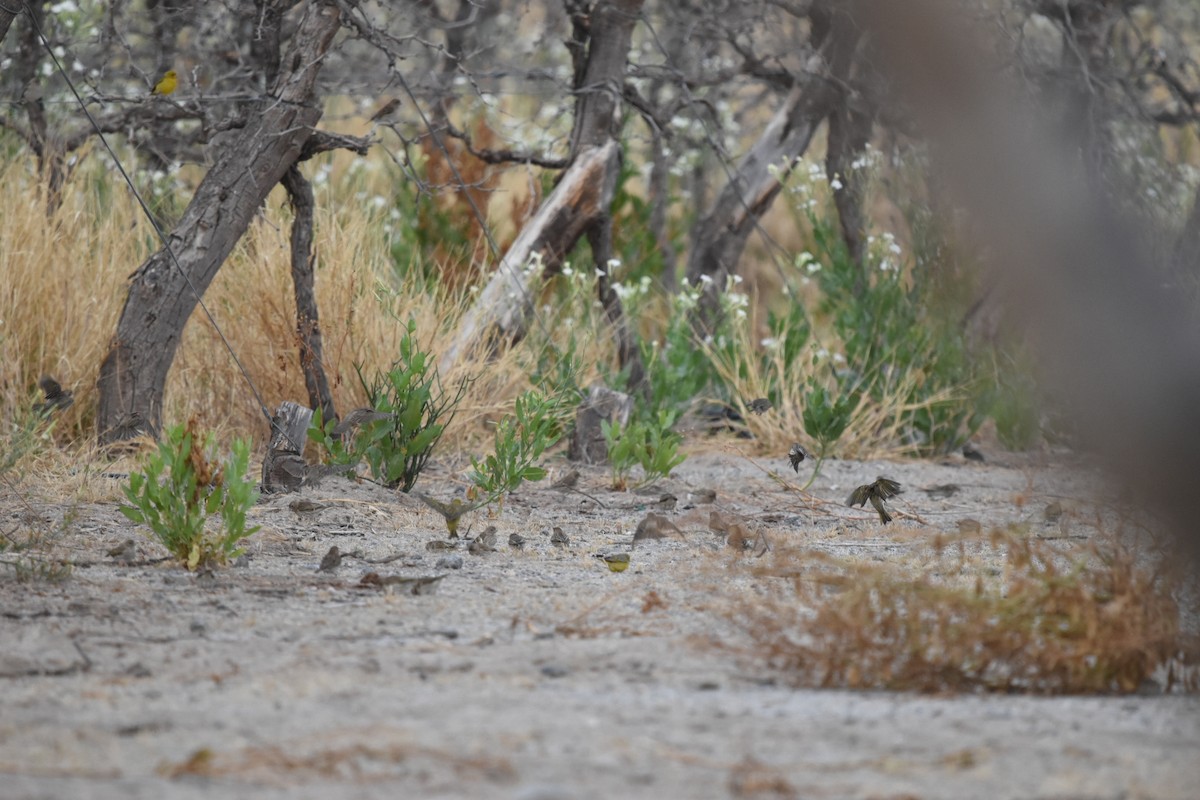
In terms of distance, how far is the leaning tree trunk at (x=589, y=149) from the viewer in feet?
19.3

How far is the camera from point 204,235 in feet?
14.4

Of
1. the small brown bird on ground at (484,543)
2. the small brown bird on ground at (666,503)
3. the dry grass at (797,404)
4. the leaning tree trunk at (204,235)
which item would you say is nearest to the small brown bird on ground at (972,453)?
the dry grass at (797,404)

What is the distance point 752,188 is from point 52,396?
3984mm

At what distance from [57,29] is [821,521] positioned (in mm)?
4552

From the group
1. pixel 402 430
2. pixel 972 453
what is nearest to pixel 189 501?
pixel 402 430

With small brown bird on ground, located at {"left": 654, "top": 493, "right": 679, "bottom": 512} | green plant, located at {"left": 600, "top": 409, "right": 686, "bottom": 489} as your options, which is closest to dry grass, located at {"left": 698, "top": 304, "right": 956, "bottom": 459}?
green plant, located at {"left": 600, "top": 409, "right": 686, "bottom": 489}

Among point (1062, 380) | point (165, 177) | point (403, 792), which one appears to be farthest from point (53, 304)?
point (1062, 380)

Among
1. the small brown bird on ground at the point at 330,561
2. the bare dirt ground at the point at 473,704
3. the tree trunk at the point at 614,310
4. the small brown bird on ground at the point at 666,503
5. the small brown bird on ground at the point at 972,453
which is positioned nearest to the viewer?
the bare dirt ground at the point at 473,704

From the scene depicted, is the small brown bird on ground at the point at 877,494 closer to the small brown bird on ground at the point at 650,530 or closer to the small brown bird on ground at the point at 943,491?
the small brown bird on ground at the point at 650,530

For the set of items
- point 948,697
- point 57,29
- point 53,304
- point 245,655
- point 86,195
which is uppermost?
point 57,29

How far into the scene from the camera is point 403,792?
1564 millimetres

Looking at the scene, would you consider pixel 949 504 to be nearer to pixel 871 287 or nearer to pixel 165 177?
pixel 871 287

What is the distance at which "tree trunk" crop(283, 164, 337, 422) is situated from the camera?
4480mm

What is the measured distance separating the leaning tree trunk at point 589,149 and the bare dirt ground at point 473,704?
9.33ft
